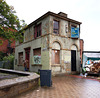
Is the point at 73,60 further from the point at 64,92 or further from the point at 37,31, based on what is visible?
the point at 64,92

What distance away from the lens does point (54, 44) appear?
14.0 meters

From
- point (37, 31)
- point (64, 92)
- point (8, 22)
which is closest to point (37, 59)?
point (37, 31)

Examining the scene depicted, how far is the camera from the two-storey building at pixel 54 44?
45.1 ft

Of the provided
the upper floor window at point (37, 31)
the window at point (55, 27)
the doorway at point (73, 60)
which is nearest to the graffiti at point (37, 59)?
the upper floor window at point (37, 31)

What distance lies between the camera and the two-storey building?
13.7 meters

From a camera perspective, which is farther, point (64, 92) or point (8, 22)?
point (8, 22)

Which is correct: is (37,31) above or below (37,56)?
above

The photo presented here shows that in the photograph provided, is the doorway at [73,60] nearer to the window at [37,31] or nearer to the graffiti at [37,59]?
the graffiti at [37,59]

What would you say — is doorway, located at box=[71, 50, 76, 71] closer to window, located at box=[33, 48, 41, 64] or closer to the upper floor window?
window, located at box=[33, 48, 41, 64]

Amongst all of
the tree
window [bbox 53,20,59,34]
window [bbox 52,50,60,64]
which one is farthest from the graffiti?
the tree

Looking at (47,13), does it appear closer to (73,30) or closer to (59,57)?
(73,30)

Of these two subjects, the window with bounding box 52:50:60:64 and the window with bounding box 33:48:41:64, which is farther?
the window with bounding box 33:48:41:64

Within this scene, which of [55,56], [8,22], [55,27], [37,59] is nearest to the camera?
[8,22]

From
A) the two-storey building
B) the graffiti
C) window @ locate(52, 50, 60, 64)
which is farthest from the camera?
the graffiti
